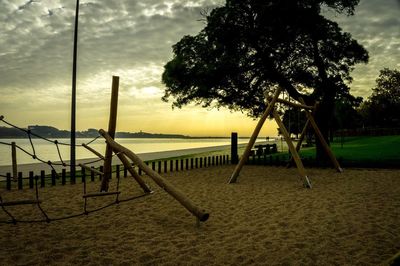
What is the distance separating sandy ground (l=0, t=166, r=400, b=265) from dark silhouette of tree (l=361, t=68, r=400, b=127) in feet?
193

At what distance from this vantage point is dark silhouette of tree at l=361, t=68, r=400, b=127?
60.8 m

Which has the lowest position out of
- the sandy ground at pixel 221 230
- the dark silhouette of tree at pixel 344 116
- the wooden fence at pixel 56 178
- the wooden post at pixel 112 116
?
the sandy ground at pixel 221 230

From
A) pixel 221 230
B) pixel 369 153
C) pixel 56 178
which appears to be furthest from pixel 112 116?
pixel 369 153

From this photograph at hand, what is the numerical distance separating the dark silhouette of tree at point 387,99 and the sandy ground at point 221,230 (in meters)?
58.8

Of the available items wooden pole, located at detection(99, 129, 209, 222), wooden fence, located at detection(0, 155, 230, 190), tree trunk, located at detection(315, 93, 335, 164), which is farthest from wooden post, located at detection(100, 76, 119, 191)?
tree trunk, located at detection(315, 93, 335, 164)

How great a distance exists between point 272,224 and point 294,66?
44.1 ft

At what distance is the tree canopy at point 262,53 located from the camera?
16.4 m

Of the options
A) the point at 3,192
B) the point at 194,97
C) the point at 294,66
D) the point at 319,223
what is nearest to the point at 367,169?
the point at 294,66

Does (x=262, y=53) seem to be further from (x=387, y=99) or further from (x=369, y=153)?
(x=387, y=99)

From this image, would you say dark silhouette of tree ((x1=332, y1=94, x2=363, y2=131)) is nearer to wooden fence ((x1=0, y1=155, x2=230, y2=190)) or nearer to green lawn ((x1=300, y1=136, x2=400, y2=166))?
green lawn ((x1=300, y1=136, x2=400, y2=166))

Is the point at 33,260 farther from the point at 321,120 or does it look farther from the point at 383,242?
the point at 321,120

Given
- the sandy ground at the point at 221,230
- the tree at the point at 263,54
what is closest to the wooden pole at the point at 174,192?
the sandy ground at the point at 221,230

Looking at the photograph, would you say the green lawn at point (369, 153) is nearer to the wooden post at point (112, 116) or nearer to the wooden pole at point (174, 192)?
the wooden post at point (112, 116)

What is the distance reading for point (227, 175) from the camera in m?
13.9
